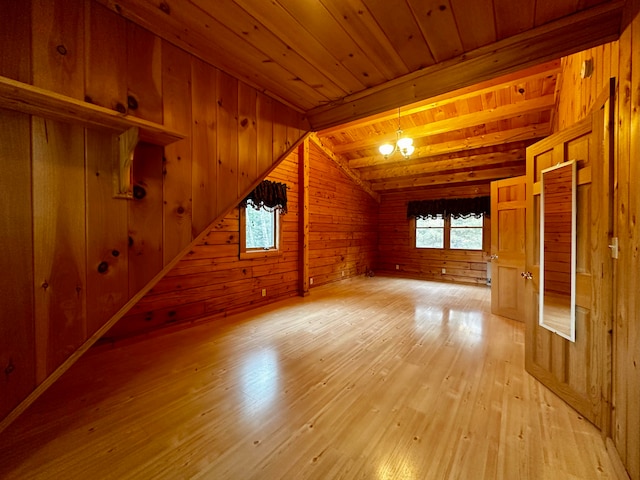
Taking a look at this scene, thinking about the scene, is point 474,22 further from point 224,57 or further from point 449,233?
point 449,233

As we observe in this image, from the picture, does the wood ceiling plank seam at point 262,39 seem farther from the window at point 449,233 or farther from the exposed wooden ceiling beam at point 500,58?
the window at point 449,233

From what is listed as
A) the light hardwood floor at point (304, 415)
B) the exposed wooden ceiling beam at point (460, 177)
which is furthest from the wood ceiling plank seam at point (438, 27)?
the exposed wooden ceiling beam at point (460, 177)

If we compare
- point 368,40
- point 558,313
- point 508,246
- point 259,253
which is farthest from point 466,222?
point 368,40

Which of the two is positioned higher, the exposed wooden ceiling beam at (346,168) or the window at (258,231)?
the exposed wooden ceiling beam at (346,168)

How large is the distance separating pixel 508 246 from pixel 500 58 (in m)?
2.97

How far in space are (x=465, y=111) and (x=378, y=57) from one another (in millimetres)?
3559

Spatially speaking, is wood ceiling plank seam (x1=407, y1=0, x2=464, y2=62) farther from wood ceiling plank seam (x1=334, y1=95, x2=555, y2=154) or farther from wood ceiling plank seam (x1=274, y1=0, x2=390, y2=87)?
wood ceiling plank seam (x1=334, y1=95, x2=555, y2=154)

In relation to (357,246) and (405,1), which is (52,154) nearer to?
(405,1)

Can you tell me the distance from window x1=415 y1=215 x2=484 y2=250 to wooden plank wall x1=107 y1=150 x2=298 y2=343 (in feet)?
13.3

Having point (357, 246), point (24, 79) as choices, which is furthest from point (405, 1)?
point (357, 246)

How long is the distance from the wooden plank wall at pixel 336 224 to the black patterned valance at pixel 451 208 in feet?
4.29

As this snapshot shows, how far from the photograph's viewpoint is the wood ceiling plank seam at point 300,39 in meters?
1.35

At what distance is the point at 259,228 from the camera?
4.47 meters

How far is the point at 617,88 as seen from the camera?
1438 millimetres
